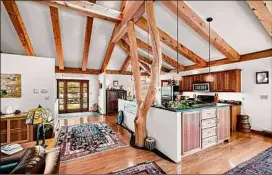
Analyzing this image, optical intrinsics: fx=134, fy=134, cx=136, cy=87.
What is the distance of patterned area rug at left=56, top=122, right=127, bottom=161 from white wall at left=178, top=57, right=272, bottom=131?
4310 mm

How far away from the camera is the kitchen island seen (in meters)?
2.60

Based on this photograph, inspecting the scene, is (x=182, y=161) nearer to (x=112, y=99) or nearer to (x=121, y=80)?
(x=112, y=99)

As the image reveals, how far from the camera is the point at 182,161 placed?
2604mm

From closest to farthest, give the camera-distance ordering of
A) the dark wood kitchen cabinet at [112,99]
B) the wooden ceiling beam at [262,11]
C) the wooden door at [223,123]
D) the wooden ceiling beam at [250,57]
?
1. the wooden ceiling beam at [262,11]
2. the wooden door at [223,123]
3. the wooden ceiling beam at [250,57]
4. the dark wood kitchen cabinet at [112,99]

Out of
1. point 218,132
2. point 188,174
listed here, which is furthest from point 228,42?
point 188,174

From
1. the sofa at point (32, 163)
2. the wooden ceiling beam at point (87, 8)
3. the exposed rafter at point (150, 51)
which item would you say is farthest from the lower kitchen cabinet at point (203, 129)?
the exposed rafter at point (150, 51)

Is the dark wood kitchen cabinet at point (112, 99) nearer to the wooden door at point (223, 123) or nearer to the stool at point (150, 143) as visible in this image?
the stool at point (150, 143)

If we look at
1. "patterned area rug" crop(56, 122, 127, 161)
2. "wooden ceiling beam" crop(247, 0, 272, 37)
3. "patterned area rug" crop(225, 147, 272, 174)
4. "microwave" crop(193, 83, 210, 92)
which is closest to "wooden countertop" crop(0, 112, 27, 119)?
"patterned area rug" crop(56, 122, 127, 161)

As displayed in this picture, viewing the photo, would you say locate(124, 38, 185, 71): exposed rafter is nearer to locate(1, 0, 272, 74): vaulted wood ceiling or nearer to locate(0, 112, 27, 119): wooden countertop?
→ locate(1, 0, 272, 74): vaulted wood ceiling

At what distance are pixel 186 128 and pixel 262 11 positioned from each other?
285 centimetres

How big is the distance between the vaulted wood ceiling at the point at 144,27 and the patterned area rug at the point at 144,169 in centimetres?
229

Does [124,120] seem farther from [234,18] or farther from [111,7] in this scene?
[234,18]

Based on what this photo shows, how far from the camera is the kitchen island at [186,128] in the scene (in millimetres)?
2598

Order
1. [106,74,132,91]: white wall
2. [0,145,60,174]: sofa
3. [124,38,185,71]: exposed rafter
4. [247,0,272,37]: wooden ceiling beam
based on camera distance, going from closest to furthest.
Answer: [0,145,60,174]: sofa < [247,0,272,37]: wooden ceiling beam < [124,38,185,71]: exposed rafter < [106,74,132,91]: white wall
